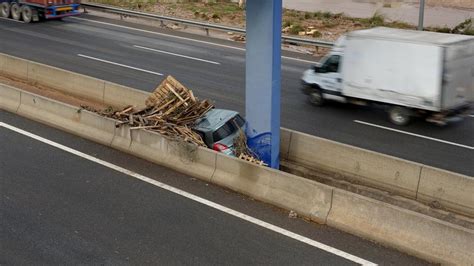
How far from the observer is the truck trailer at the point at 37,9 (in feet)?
99.8

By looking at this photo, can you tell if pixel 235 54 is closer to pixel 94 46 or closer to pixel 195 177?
pixel 94 46

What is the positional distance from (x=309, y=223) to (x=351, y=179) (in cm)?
265

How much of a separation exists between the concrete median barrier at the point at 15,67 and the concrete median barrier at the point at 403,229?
43.5 feet

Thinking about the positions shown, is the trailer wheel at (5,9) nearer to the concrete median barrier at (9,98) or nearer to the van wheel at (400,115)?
the concrete median barrier at (9,98)

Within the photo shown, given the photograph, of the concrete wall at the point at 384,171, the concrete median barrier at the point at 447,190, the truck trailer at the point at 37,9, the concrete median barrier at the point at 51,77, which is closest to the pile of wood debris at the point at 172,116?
the concrete wall at the point at 384,171

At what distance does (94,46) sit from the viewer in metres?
25.2

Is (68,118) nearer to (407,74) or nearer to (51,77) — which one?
(51,77)

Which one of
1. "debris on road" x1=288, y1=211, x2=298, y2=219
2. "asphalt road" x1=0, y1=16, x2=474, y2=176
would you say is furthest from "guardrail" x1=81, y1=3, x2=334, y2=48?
"debris on road" x1=288, y1=211, x2=298, y2=219

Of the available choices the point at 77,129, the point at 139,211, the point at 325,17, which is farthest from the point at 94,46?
the point at 139,211

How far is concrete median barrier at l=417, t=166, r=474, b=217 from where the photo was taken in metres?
10.1

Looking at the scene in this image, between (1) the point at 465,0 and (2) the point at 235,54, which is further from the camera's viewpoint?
(1) the point at 465,0

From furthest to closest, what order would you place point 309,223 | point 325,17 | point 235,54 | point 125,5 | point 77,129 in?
point 125,5 < point 325,17 < point 235,54 < point 77,129 < point 309,223

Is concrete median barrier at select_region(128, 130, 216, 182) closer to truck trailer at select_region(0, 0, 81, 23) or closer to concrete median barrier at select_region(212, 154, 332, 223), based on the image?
concrete median barrier at select_region(212, 154, 332, 223)

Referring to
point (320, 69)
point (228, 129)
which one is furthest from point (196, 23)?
point (228, 129)
